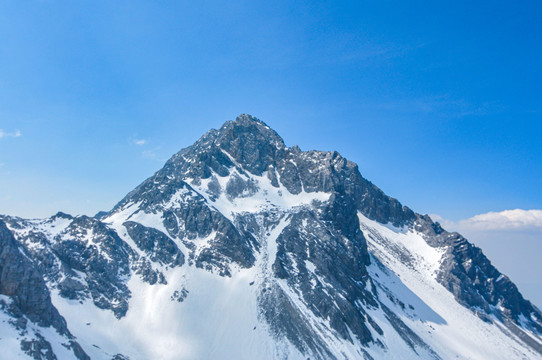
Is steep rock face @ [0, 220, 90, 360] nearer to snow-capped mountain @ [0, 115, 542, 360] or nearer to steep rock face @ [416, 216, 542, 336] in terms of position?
snow-capped mountain @ [0, 115, 542, 360]

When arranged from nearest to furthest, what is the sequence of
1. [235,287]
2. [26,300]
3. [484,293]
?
[26,300] → [235,287] → [484,293]

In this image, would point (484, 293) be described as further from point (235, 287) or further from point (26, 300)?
point (26, 300)

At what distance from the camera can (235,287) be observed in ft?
418

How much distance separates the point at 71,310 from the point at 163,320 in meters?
25.8

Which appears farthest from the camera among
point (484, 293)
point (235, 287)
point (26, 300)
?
point (484, 293)

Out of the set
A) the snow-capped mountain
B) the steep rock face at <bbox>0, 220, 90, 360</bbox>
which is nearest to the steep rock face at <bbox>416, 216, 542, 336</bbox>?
the snow-capped mountain

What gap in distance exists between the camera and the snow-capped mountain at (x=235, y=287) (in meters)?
100

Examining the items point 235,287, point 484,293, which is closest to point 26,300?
point 235,287

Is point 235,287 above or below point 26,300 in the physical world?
above

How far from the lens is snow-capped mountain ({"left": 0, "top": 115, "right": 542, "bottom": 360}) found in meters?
100

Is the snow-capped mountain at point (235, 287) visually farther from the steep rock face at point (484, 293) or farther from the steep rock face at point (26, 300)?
the steep rock face at point (484, 293)

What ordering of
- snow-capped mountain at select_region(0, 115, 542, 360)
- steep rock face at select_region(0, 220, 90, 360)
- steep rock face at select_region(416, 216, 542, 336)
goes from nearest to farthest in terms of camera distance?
steep rock face at select_region(0, 220, 90, 360) < snow-capped mountain at select_region(0, 115, 542, 360) < steep rock face at select_region(416, 216, 542, 336)

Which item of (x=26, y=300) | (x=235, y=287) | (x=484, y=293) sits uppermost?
(x=484, y=293)

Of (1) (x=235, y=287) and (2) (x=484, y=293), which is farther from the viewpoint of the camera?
(2) (x=484, y=293)
